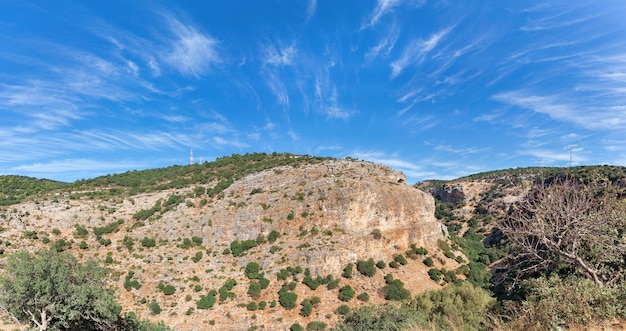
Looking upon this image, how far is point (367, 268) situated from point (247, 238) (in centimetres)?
1641

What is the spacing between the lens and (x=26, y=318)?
65.2ft

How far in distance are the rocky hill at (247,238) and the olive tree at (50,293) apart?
10.3 meters

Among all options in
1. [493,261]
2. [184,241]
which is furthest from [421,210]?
[184,241]

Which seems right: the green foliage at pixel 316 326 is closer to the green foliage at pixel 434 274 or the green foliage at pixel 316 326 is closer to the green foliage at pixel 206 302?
the green foliage at pixel 206 302

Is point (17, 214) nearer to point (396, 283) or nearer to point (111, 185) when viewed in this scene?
point (111, 185)

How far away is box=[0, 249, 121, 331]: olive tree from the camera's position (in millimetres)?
19016

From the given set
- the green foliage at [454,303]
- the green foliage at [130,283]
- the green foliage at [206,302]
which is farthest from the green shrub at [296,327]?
the green foliage at [130,283]

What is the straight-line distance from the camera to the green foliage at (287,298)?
33.4 metres

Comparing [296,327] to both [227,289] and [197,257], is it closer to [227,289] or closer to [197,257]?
[227,289]

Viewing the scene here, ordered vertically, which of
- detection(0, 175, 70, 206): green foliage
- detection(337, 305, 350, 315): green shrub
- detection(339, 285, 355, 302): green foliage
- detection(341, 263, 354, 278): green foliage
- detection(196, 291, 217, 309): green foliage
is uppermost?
detection(0, 175, 70, 206): green foliage

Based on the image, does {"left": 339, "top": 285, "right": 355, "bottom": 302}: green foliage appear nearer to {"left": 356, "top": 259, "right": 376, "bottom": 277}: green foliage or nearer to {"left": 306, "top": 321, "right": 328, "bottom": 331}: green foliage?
{"left": 356, "top": 259, "right": 376, "bottom": 277}: green foliage

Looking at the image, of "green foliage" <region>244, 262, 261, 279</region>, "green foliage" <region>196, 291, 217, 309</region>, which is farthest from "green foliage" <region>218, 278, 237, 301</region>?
"green foliage" <region>244, 262, 261, 279</region>

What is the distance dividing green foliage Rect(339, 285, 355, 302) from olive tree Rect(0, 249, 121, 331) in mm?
21679

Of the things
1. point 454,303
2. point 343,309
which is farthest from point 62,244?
point 454,303
